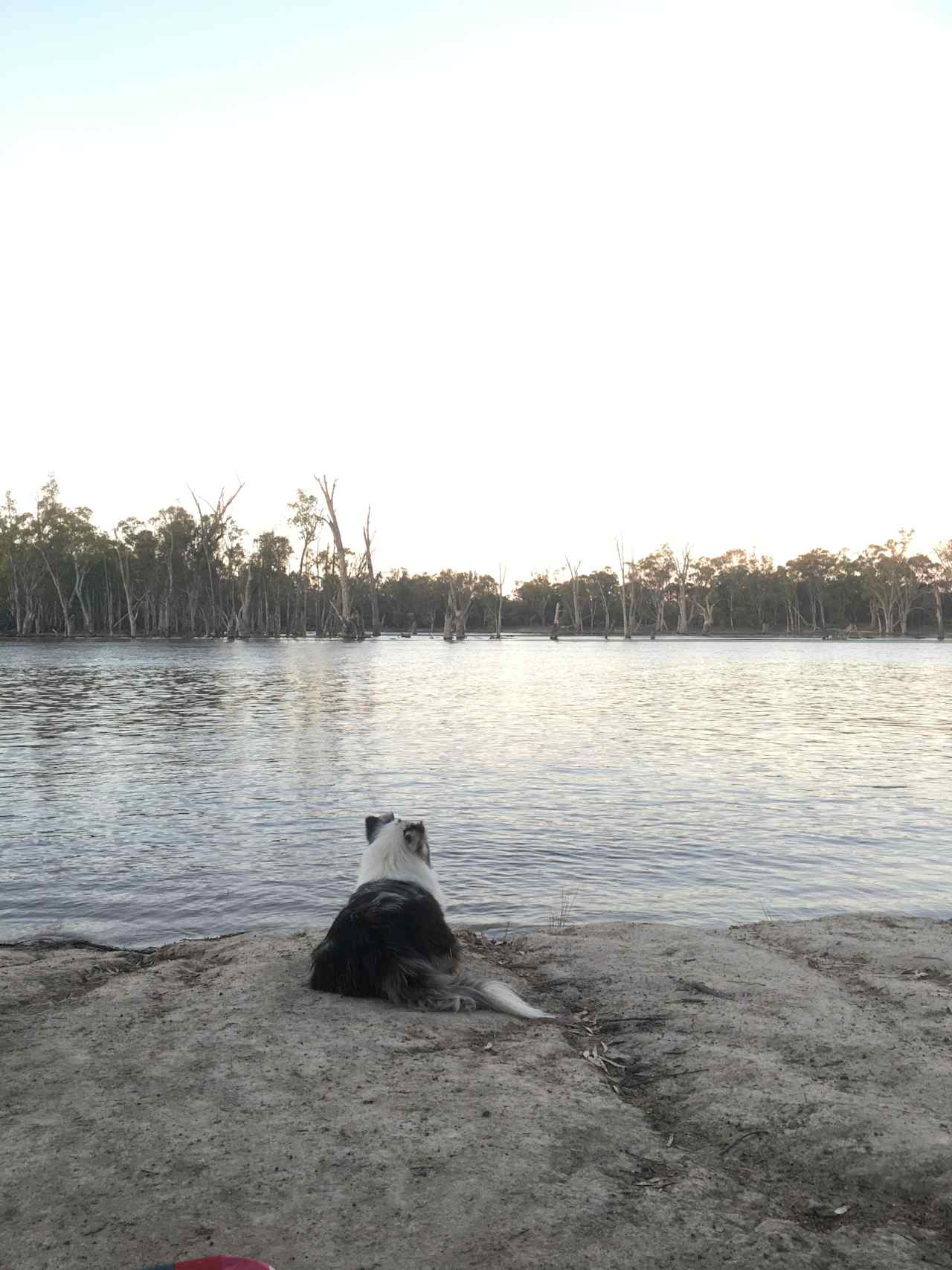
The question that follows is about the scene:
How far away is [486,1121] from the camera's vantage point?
359 centimetres

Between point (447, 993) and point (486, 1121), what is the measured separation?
→ 5.14 ft

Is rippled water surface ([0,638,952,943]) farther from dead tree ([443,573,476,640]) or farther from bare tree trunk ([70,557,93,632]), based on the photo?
dead tree ([443,573,476,640])

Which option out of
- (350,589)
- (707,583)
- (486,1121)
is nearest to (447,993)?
(486,1121)

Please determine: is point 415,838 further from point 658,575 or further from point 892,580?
point 658,575

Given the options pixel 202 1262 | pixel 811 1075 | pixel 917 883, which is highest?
pixel 202 1262

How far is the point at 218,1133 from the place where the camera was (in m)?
3.49

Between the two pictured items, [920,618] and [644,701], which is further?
[920,618]

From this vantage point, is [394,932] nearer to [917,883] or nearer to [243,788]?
[917,883]

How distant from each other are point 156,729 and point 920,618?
16900cm

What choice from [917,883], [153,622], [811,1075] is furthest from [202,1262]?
[153,622]

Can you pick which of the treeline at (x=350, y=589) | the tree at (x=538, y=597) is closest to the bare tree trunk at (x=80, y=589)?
the treeline at (x=350, y=589)

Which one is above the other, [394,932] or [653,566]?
[653,566]

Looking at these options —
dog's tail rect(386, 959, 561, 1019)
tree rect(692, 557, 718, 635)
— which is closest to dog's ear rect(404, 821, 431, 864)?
dog's tail rect(386, 959, 561, 1019)

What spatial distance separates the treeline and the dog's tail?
89066 mm
